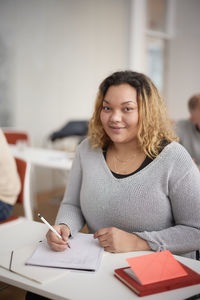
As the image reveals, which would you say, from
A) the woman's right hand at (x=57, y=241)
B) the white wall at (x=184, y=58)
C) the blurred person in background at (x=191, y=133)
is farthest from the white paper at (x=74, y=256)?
the white wall at (x=184, y=58)

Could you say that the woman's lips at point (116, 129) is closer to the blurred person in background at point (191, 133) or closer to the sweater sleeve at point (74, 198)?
the sweater sleeve at point (74, 198)

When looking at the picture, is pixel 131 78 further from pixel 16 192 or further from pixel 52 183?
pixel 52 183

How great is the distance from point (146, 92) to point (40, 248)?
2.50 ft

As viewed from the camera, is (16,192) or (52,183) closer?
(16,192)

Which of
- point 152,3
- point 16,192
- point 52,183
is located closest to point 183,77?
point 152,3

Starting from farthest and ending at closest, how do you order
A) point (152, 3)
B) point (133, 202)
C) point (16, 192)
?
point (152, 3), point (16, 192), point (133, 202)

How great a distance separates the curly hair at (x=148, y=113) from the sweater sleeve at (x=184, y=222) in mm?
177

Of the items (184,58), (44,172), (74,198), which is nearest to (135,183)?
(74,198)

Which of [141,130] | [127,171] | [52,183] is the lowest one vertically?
[52,183]

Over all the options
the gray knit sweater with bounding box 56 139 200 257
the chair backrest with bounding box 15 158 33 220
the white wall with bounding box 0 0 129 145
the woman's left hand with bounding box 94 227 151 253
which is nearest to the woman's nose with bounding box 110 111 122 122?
the gray knit sweater with bounding box 56 139 200 257

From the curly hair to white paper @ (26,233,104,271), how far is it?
17.6 inches

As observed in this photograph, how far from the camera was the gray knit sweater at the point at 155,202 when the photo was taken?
1.37 meters

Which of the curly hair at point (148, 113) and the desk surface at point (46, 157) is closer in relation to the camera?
the curly hair at point (148, 113)

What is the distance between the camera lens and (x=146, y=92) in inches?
59.8
